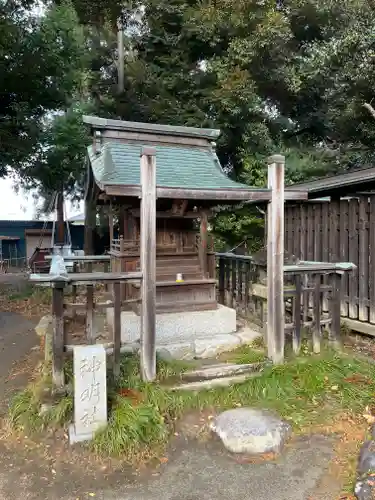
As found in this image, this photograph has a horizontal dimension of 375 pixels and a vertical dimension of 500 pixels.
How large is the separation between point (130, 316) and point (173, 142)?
315 cm

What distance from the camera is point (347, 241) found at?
6.96 meters

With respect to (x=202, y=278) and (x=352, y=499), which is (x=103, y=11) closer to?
(x=202, y=278)

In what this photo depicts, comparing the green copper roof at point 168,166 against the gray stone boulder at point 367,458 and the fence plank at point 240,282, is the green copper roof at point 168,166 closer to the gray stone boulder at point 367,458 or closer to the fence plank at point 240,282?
the fence plank at point 240,282

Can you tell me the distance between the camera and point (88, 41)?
16859 mm

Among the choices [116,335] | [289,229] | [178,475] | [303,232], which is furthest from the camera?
[289,229]

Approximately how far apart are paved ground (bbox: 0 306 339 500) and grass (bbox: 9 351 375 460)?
0.71 feet

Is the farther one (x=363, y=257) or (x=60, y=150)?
(x=60, y=150)

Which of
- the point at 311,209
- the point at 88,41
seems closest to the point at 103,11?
the point at 88,41

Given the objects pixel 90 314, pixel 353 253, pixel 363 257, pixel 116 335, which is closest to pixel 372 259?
pixel 363 257

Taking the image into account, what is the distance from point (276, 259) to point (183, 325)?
1.93m

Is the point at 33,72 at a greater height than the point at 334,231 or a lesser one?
greater

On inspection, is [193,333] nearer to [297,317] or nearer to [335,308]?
[297,317]

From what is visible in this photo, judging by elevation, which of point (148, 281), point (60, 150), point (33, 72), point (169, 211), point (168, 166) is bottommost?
point (148, 281)

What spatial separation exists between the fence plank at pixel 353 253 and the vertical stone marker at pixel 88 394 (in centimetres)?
477
